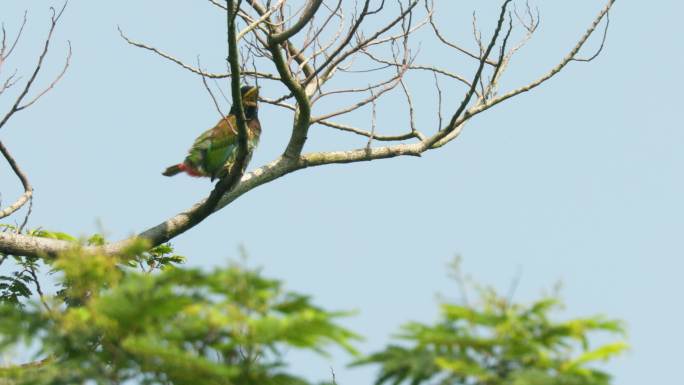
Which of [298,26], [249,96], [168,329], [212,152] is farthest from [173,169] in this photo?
[168,329]

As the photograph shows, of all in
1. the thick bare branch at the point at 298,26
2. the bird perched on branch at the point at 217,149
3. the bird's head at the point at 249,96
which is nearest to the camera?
the thick bare branch at the point at 298,26

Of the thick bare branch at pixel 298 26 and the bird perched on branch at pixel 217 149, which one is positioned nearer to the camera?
the thick bare branch at pixel 298 26

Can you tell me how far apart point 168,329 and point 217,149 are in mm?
5234

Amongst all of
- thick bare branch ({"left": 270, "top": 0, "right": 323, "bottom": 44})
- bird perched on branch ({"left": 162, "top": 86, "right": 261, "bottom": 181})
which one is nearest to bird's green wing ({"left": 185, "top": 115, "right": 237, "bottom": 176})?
bird perched on branch ({"left": 162, "top": 86, "right": 261, "bottom": 181})

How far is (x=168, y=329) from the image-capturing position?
139 inches

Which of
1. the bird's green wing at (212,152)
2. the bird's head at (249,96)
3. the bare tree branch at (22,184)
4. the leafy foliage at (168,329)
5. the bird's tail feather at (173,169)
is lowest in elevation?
the leafy foliage at (168,329)

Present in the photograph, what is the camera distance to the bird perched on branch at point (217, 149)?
862cm

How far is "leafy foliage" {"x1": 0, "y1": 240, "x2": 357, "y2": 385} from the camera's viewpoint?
11.2 ft

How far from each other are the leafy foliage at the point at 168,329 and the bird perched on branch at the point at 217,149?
4.90 m

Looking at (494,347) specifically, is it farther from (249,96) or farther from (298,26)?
(249,96)

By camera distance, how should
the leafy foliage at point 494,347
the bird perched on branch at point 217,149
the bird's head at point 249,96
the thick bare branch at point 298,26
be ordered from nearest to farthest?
the leafy foliage at point 494,347 < the thick bare branch at point 298,26 < the bird perched on branch at point 217,149 < the bird's head at point 249,96

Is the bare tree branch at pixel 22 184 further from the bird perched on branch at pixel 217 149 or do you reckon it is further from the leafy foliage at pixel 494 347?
the leafy foliage at pixel 494 347

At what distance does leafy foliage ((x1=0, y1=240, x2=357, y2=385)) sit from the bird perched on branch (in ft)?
16.1

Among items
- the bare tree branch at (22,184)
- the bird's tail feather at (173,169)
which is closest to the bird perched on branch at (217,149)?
the bird's tail feather at (173,169)
